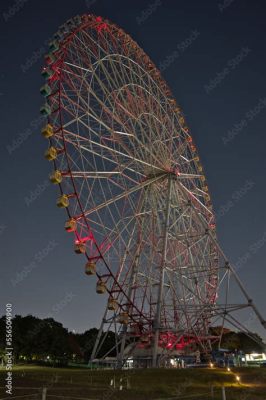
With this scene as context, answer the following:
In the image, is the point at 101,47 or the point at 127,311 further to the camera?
the point at 101,47

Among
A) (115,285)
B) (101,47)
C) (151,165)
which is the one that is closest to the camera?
(115,285)

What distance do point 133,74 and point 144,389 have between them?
2439cm

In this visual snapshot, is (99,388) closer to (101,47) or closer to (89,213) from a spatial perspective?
(89,213)

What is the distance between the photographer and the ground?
1550cm

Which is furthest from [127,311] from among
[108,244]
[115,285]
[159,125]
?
[159,125]

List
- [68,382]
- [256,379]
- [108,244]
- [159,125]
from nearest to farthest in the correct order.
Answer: [68,382] < [256,379] < [108,244] < [159,125]

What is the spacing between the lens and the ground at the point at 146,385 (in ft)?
50.9

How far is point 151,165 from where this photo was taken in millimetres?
33156

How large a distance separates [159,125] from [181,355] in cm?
1916

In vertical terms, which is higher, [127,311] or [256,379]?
[127,311]

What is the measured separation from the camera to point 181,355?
33.7 metres

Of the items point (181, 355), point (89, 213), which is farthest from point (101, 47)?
point (181, 355)

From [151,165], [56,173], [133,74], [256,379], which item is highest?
[133,74]

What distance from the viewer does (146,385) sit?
1917 centimetres
